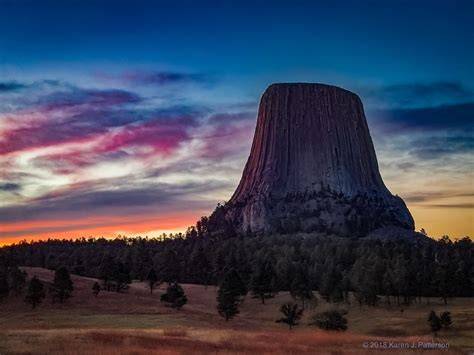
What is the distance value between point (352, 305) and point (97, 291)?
3661cm

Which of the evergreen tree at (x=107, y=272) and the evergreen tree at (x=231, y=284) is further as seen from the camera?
the evergreen tree at (x=107, y=272)

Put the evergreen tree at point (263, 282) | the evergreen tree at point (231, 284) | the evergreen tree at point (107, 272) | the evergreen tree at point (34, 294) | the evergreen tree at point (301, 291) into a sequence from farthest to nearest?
the evergreen tree at point (263, 282)
the evergreen tree at point (107, 272)
the evergreen tree at point (301, 291)
the evergreen tree at point (231, 284)
the evergreen tree at point (34, 294)

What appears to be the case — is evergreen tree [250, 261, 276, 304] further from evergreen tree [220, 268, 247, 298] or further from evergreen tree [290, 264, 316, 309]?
evergreen tree [220, 268, 247, 298]

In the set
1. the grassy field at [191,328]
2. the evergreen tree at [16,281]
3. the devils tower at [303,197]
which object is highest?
the devils tower at [303,197]

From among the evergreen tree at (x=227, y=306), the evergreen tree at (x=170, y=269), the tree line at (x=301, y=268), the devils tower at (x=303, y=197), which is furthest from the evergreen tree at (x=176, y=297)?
the devils tower at (x=303, y=197)

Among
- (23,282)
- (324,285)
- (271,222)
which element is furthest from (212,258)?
(271,222)

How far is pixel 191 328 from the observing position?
164 ft

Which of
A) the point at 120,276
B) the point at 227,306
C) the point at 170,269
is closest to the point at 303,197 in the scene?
the point at 170,269

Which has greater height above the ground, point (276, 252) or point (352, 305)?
point (276, 252)

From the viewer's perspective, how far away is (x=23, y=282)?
8031 centimetres

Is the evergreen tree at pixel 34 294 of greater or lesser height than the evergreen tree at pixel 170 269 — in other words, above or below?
below

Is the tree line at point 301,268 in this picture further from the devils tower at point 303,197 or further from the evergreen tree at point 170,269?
the devils tower at point 303,197

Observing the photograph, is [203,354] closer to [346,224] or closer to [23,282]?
[23,282]

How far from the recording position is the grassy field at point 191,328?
29719 mm
